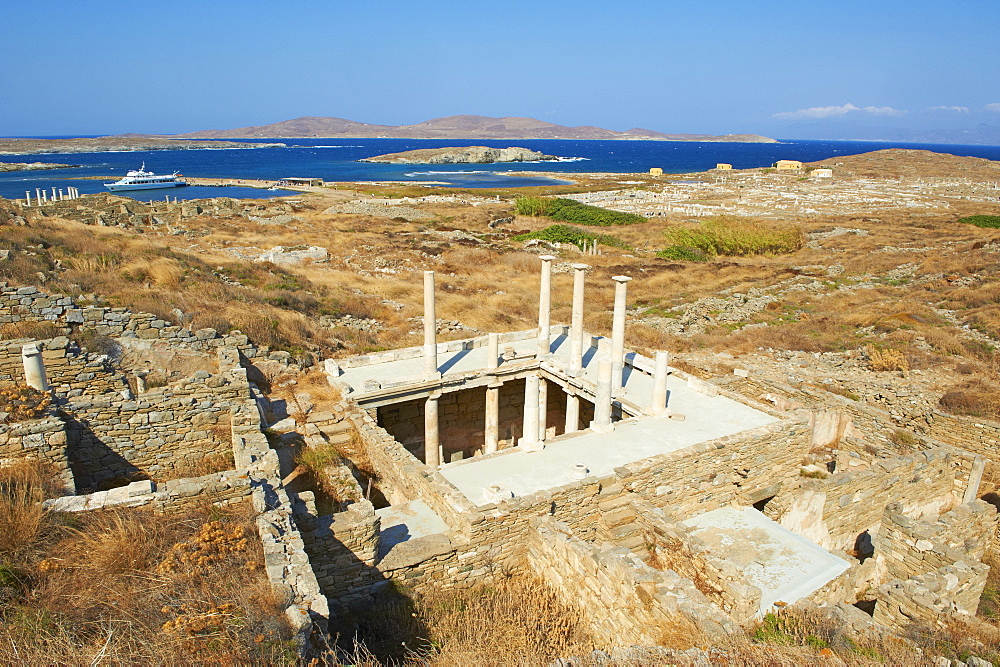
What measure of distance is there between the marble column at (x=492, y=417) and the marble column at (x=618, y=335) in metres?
2.54

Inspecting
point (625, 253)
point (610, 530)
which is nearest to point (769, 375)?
point (610, 530)

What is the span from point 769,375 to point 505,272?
1683 cm

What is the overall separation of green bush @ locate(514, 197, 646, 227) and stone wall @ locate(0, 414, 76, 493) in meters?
42.5

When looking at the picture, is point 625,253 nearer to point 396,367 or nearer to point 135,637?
point 396,367

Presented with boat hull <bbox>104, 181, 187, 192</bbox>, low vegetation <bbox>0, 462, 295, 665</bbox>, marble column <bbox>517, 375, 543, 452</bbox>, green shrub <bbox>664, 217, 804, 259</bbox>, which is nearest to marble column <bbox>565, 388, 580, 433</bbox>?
marble column <bbox>517, 375, 543, 452</bbox>

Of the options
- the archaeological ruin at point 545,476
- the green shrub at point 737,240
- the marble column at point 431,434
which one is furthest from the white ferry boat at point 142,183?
the marble column at point 431,434

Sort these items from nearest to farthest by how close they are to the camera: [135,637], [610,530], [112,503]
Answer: [135,637] < [112,503] < [610,530]

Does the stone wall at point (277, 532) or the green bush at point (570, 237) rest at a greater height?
the green bush at point (570, 237)

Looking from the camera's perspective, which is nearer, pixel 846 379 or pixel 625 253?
pixel 846 379

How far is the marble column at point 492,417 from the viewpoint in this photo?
45.0 feet

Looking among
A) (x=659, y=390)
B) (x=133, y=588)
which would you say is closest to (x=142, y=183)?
(x=659, y=390)

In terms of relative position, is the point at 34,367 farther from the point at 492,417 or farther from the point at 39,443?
the point at 492,417

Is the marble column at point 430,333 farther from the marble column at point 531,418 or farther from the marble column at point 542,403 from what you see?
the marble column at point 542,403

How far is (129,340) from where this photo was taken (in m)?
13.4
